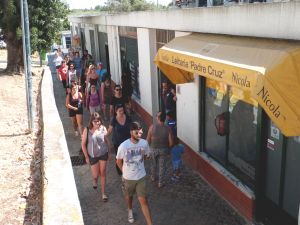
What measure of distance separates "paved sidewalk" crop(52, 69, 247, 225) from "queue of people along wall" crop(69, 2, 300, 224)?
24 centimetres

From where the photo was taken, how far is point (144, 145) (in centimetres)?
525

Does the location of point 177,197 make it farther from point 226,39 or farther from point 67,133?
point 67,133

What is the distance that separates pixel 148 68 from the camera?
33.3 ft

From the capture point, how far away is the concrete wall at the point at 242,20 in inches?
161

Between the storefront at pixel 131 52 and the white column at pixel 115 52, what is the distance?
50 centimetres

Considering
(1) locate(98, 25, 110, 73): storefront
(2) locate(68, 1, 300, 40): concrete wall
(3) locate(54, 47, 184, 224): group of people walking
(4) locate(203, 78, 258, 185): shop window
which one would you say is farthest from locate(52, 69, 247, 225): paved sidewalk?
(1) locate(98, 25, 110, 73): storefront

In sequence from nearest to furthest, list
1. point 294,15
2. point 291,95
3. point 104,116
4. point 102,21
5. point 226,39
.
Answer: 1. point 291,95
2. point 294,15
3. point 226,39
4. point 104,116
5. point 102,21

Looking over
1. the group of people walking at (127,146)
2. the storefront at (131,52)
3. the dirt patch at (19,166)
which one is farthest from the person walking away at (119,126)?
the storefront at (131,52)

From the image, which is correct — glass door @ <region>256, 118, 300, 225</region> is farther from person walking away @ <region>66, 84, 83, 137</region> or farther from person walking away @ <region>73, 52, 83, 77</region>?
person walking away @ <region>73, 52, 83, 77</region>

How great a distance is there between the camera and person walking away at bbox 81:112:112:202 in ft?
20.0

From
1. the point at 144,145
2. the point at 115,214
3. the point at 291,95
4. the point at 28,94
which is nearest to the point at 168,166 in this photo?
the point at 115,214

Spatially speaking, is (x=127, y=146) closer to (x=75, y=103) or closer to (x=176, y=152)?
(x=176, y=152)

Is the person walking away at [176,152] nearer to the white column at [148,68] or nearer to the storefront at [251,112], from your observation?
the storefront at [251,112]

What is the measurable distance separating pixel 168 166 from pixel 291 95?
179 inches
